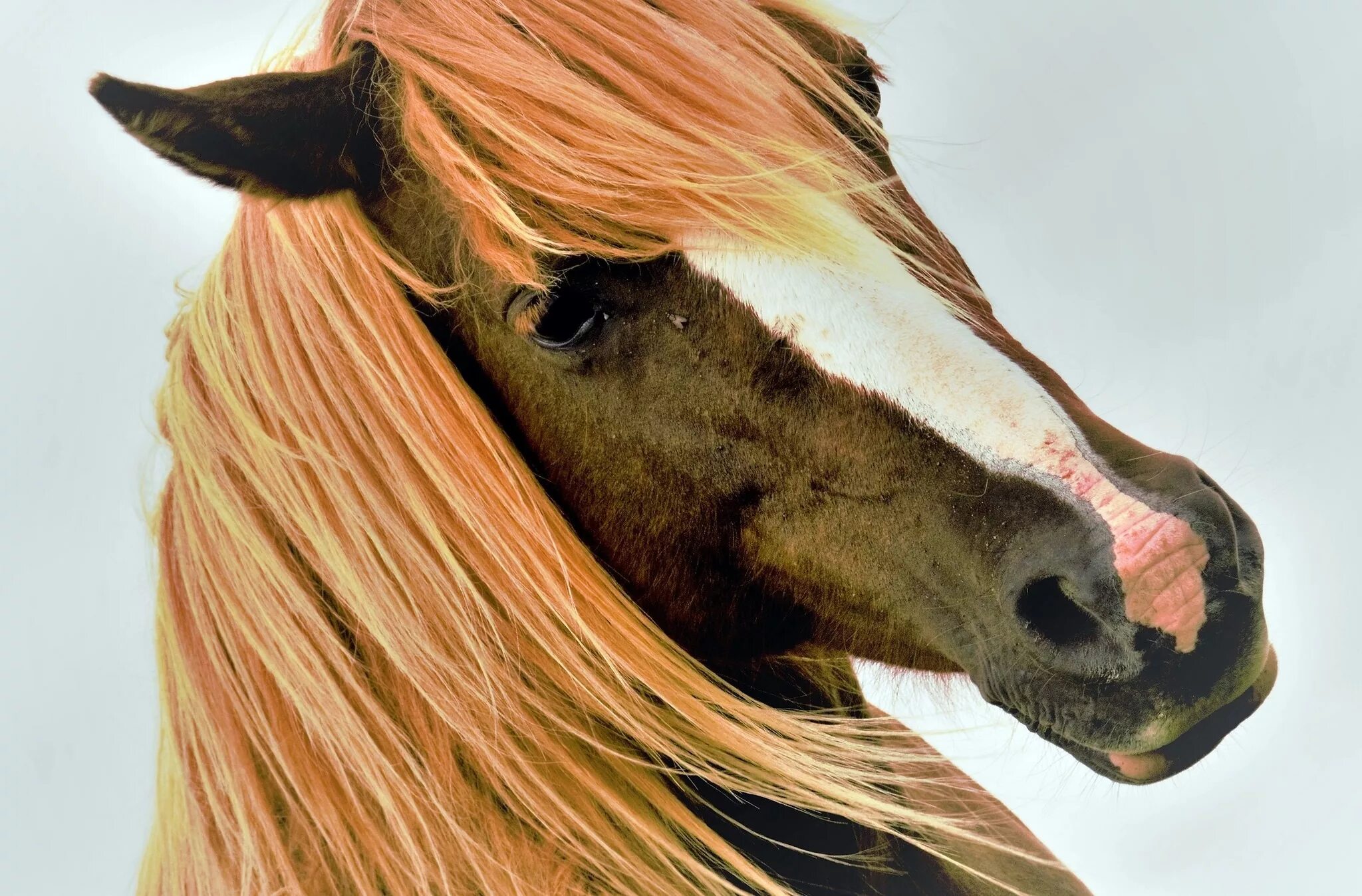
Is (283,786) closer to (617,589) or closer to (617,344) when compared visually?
(617,589)

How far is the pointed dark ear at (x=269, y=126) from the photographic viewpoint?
0.42m

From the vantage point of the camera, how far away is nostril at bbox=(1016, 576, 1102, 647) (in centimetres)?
48

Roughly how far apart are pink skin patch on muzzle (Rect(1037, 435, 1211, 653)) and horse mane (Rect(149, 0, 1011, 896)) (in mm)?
204

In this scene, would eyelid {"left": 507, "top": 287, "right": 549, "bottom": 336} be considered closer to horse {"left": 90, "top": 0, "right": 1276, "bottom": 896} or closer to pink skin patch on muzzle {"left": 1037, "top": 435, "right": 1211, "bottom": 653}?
horse {"left": 90, "top": 0, "right": 1276, "bottom": 896}

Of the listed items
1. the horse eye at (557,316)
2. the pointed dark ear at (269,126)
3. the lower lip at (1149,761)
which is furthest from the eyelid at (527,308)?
the lower lip at (1149,761)

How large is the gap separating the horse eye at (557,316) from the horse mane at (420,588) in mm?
39

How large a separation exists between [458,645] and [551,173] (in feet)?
0.91

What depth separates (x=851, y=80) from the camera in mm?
653

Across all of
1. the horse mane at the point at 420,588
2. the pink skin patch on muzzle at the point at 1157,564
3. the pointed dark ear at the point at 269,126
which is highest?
the pink skin patch on muzzle at the point at 1157,564

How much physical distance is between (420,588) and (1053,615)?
0.36 metres

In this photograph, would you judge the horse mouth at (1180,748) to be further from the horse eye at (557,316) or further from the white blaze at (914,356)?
the horse eye at (557,316)

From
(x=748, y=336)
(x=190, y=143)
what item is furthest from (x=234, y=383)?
(x=748, y=336)

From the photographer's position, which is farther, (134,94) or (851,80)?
(851,80)

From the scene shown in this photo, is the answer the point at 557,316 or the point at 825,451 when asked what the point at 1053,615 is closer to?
the point at 825,451
